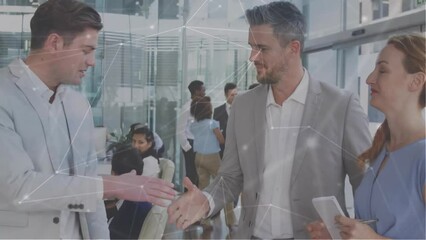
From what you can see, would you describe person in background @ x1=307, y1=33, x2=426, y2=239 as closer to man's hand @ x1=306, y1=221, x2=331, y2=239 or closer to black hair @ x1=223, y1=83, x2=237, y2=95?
man's hand @ x1=306, y1=221, x2=331, y2=239

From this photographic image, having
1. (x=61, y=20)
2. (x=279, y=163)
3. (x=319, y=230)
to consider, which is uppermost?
(x=61, y=20)

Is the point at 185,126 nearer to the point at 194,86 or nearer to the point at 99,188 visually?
the point at 194,86

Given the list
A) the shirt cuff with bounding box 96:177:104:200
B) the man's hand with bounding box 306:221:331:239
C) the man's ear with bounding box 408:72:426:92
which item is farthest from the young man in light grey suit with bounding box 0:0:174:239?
the man's ear with bounding box 408:72:426:92

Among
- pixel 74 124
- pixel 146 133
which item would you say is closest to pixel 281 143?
pixel 146 133

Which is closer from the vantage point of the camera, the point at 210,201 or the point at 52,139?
the point at 52,139

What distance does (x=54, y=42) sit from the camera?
681 mm

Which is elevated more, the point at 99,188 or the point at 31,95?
the point at 31,95

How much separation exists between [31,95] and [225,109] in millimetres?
333

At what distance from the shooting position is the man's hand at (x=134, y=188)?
0.71 metres

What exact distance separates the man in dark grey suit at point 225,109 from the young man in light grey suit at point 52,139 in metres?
0.16

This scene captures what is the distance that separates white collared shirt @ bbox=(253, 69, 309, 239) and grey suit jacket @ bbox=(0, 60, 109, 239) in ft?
0.99

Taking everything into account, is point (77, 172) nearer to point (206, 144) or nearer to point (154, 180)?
point (154, 180)

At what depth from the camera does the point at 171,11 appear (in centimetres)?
76

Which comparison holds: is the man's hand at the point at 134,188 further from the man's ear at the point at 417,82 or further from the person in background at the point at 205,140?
the man's ear at the point at 417,82
